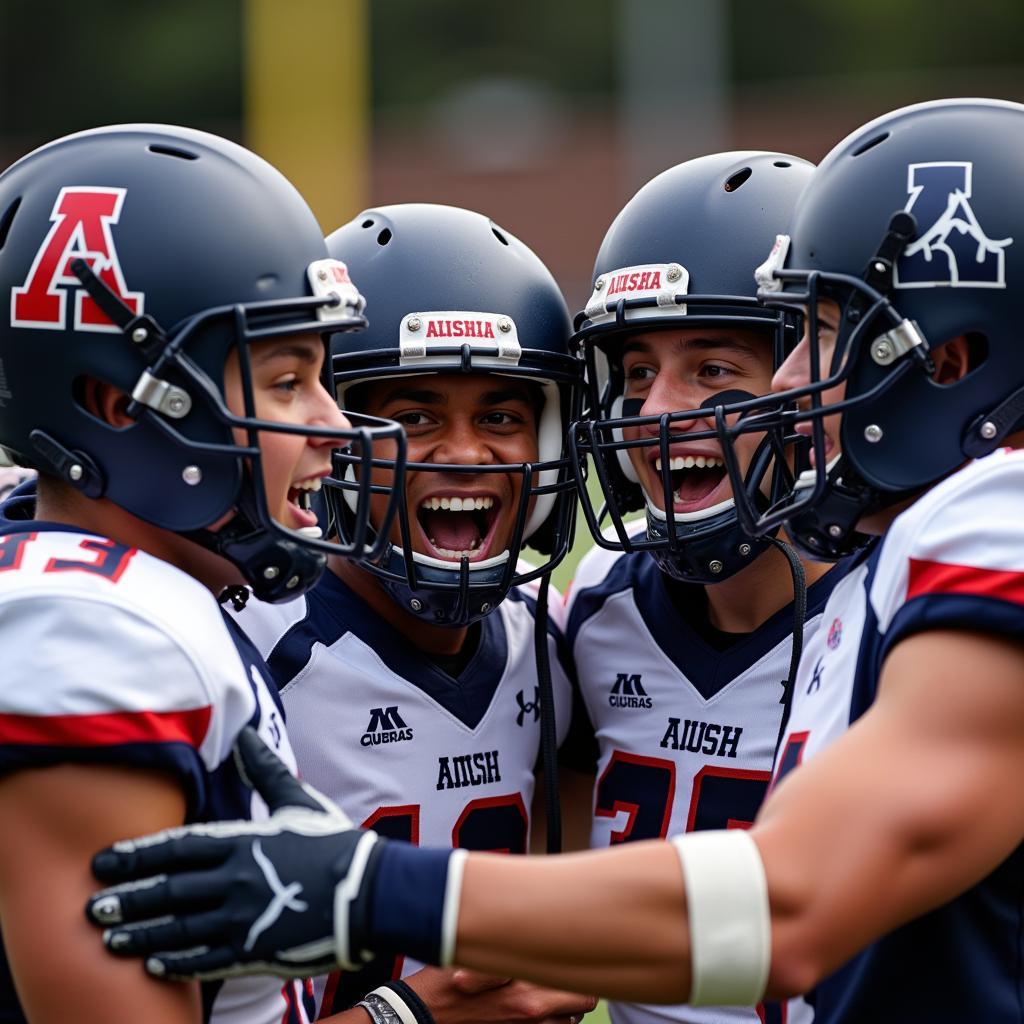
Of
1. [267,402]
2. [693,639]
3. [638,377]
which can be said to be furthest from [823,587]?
[267,402]

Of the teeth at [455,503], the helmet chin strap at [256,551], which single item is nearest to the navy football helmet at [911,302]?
the helmet chin strap at [256,551]

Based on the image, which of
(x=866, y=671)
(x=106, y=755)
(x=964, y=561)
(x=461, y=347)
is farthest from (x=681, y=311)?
(x=106, y=755)

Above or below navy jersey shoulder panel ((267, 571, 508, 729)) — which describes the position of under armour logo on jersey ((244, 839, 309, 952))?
above

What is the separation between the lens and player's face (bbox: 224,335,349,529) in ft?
7.18

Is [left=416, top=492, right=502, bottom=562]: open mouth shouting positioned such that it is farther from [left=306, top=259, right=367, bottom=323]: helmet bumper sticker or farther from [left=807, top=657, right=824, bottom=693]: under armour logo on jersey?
[left=807, top=657, right=824, bottom=693]: under armour logo on jersey

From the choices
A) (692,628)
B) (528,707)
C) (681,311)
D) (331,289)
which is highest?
(331,289)

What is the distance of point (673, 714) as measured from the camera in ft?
9.36

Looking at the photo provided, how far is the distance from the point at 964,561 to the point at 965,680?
14 centimetres

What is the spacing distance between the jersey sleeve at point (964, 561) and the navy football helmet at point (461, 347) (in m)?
0.97

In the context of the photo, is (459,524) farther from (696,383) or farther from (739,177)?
(739,177)

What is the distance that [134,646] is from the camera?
6.06ft

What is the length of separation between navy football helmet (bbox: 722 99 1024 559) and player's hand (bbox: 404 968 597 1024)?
0.94 metres

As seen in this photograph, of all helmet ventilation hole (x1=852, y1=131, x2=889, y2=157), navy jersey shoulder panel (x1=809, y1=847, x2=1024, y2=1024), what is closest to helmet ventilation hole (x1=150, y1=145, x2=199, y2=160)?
helmet ventilation hole (x1=852, y1=131, x2=889, y2=157)

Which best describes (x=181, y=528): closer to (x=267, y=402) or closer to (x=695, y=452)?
(x=267, y=402)
